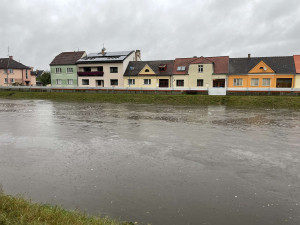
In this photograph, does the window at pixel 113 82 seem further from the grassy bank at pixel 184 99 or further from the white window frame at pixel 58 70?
the white window frame at pixel 58 70

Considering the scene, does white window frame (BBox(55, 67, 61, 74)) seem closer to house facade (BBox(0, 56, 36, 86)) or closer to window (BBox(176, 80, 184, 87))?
house facade (BBox(0, 56, 36, 86))

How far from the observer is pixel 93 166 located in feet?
30.9

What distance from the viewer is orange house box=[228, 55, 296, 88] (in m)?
47.8

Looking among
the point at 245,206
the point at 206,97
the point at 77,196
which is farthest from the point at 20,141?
the point at 206,97

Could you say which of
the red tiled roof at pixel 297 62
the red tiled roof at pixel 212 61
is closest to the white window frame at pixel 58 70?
the red tiled roof at pixel 212 61

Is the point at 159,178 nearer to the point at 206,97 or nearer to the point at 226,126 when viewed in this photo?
the point at 226,126

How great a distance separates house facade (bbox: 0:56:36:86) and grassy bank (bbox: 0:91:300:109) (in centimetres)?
3017

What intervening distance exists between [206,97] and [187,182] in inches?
1301

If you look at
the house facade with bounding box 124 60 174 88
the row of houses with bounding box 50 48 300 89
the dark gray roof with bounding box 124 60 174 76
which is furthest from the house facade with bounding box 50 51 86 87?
the house facade with bounding box 124 60 174 88

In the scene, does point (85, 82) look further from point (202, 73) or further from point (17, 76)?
point (202, 73)

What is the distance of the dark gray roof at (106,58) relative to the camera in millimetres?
59672

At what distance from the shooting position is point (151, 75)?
56406mm

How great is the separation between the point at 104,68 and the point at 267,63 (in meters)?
35.4

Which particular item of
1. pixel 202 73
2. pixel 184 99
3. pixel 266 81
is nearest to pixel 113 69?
pixel 202 73
